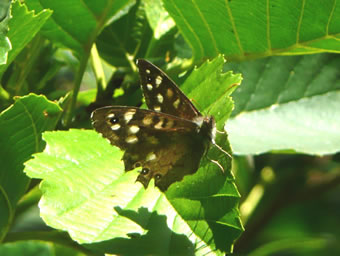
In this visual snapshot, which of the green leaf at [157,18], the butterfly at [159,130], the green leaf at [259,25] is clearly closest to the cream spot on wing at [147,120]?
the butterfly at [159,130]

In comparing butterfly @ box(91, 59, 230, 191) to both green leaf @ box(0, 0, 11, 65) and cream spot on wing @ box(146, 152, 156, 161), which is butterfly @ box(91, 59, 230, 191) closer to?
cream spot on wing @ box(146, 152, 156, 161)

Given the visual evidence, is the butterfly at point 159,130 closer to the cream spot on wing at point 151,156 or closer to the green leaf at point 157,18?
the cream spot on wing at point 151,156

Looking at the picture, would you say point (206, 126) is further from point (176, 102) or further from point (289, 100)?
point (289, 100)

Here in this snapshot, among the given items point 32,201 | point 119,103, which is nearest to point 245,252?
point 32,201

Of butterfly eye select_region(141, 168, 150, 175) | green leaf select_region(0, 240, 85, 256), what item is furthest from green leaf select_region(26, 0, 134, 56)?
green leaf select_region(0, 240, 85, 256)

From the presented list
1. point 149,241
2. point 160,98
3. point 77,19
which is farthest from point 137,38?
point 149,241
